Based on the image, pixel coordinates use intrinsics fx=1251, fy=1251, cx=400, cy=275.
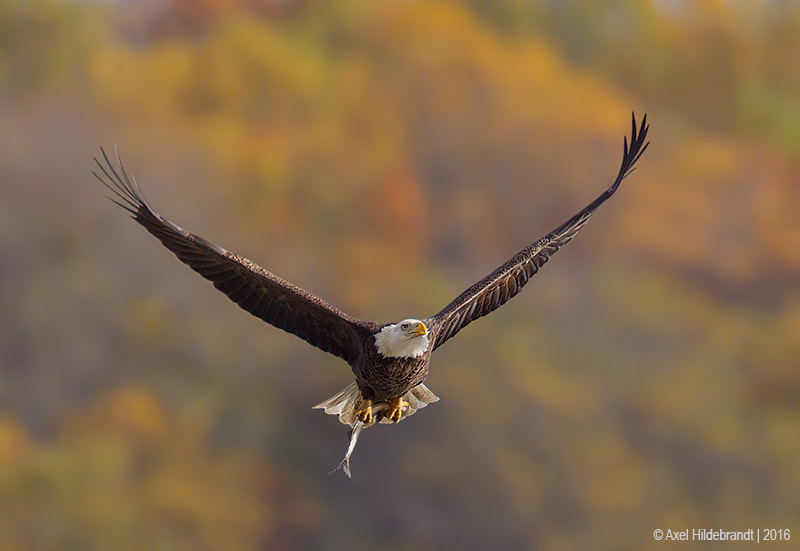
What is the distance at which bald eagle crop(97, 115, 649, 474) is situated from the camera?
11.6 metres

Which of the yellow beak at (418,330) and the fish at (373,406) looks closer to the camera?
the yellow beak at (418,330)

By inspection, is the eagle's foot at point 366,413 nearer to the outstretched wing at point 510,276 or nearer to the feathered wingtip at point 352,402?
the feathered wingtip at point 352,402

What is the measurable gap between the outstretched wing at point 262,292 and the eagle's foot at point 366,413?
1.60ft

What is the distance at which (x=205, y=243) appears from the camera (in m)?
11.8

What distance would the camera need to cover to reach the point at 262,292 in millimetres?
12422

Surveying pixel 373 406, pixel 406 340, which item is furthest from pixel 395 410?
pixel 406 340

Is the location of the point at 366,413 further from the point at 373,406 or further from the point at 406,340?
the point at 406,340

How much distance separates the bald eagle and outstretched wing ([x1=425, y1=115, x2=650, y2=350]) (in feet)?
0.03

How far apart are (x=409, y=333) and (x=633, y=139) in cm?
315

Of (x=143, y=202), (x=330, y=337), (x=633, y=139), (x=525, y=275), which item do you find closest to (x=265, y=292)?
(x=330, y=337)

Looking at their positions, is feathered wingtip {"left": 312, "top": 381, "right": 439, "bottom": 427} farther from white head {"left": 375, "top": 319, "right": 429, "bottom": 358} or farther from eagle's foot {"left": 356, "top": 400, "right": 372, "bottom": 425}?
white head {"left": 375, "top": 319, "right": 429, "bottom": 358}

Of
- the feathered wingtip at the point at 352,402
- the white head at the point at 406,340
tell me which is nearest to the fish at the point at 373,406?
the feathered wingtip at the point at 352,402

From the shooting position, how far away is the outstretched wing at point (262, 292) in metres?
11.8

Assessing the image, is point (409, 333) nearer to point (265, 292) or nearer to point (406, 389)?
point (406, 389)
